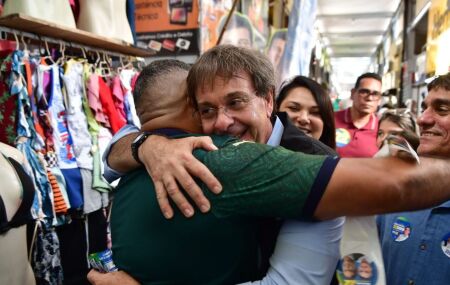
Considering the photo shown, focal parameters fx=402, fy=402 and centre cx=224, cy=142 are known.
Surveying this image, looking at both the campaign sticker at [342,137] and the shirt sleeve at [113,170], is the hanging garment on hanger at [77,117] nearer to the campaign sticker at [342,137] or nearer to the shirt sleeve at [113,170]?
the shirt sleeve at [113,170]

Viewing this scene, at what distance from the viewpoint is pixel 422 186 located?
2.63 feet

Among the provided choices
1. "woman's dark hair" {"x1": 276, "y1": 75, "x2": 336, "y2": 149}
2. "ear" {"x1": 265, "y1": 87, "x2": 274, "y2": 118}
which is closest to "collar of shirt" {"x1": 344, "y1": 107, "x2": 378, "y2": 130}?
"woman's dark hair" {"x1": 276, "y1": 75, "x2": 336, "y2": 149}

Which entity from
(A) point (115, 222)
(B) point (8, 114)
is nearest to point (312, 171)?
(A) point (115, 222)

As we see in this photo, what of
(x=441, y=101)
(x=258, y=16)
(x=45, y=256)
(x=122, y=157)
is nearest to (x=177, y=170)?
(x=122, y=157)

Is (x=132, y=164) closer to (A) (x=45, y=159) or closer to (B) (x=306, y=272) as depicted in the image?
(B) (x=306, y=272)

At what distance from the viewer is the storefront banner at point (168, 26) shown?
151 inches

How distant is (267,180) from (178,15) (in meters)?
3.36

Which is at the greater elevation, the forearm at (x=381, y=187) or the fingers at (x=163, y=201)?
the forearm at (x=381, y=187)

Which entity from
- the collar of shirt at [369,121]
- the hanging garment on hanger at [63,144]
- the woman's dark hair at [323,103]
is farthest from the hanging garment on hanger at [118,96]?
the collar of shirt at [369,121]

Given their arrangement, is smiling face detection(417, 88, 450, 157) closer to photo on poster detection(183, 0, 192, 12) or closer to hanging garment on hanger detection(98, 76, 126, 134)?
hanging garment on hanger detection(98, 76, 126, 134)

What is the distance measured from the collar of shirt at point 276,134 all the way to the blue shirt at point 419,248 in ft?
1.97

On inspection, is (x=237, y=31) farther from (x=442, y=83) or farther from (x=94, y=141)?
(x=442, y=83)

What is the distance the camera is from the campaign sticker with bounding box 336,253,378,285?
888mm

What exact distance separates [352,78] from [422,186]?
3406cm
